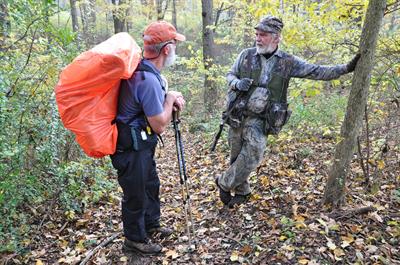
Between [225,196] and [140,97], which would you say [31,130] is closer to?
[140,97]

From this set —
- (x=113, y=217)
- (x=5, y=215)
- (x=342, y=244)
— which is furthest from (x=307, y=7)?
(x=5, y=215)

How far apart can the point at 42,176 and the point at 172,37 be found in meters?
3.14

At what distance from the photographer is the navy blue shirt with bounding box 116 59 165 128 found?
11.8 feet

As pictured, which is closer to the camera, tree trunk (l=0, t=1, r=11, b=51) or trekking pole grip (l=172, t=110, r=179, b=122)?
trekking pole grip (l=172, t=110, r=179, b=122)

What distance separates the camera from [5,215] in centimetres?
435

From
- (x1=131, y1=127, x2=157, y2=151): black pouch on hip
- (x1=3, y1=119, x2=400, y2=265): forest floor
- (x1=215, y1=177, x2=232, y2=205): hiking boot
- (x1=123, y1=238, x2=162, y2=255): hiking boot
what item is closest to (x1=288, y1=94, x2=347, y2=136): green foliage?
(x1=3, y1=119, x2=400, y2=265): forest floor

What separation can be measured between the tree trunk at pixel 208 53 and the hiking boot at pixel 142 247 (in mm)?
8658

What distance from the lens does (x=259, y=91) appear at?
15.7ft

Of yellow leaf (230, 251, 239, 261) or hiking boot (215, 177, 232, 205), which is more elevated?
hiking boot (215, 177, 232, 205)

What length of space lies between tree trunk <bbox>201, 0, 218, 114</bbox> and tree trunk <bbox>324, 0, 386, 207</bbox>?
8.37m

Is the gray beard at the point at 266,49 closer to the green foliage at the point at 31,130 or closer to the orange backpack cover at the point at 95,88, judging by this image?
the orange backpack cover at the point at 95,88

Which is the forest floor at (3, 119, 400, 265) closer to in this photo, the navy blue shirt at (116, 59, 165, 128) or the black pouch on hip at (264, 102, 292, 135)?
the black pouch on hip at (264, 102, 292, 135)

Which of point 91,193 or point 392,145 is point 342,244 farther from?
point 91,193

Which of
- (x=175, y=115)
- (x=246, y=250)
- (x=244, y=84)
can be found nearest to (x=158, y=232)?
Result: (x=246, y=250)
